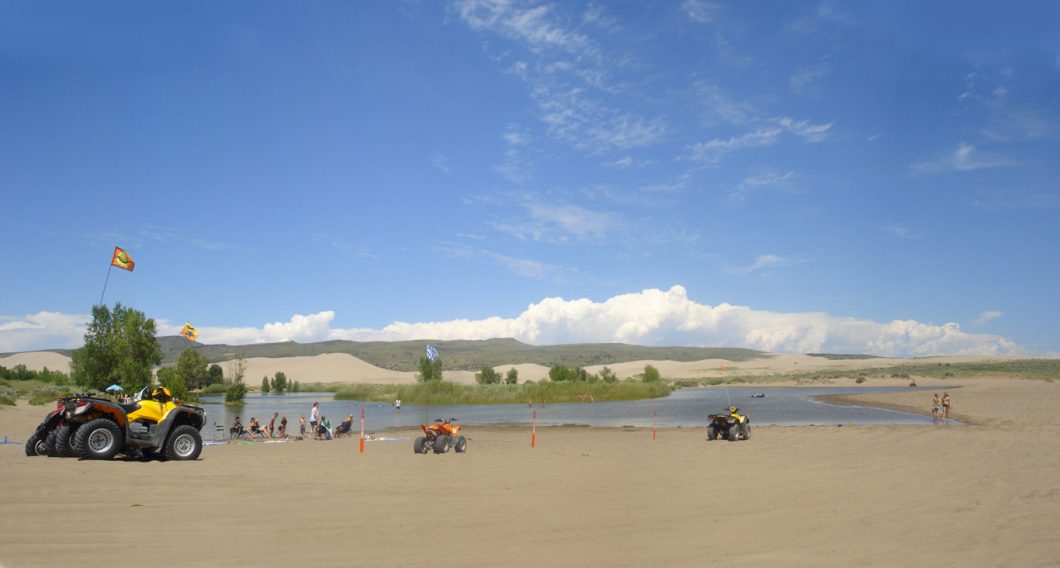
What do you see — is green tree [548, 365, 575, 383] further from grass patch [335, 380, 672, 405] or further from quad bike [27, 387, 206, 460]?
quad bike [27, 387, 206, 460]

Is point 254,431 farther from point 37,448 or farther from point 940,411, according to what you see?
point 940,411

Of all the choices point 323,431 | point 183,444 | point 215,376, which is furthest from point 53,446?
point 215,376

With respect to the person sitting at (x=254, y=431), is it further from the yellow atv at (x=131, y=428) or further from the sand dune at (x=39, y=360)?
the sand dune at (x=39, y=360)

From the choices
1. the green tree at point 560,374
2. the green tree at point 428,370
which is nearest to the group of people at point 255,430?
the green tree at point 560,374

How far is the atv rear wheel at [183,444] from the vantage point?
16.6m

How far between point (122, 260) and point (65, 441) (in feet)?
41.6

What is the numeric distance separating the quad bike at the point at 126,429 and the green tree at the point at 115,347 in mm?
35338

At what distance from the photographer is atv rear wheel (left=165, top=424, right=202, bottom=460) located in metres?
16.6

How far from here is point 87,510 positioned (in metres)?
9.48

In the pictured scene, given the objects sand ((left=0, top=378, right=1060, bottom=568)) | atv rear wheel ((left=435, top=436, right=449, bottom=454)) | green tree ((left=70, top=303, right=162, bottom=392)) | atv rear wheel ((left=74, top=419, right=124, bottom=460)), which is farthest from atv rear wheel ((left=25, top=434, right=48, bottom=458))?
green tree ((left=70, top=303, right=162, bottom=392))

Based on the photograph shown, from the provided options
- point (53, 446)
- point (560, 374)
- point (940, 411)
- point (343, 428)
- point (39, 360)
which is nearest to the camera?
point (53, 446)

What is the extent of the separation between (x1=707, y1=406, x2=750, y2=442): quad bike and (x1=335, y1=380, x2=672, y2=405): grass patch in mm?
39825

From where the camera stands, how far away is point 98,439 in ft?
50.8

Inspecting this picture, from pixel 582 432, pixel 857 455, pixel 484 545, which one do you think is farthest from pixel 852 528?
pixel 582 432
